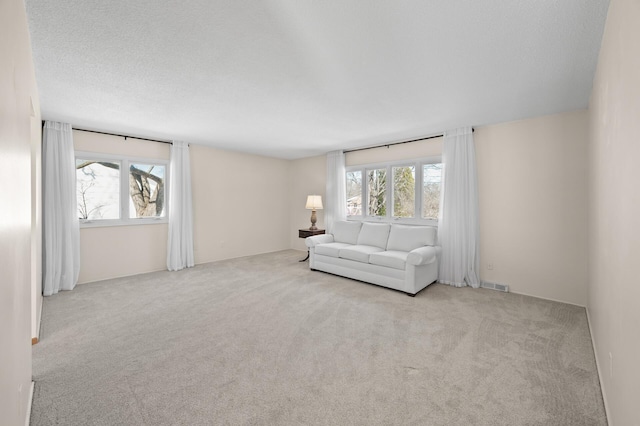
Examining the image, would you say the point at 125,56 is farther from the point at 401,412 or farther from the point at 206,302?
the point at 401,412

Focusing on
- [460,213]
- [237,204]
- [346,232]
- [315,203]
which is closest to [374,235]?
[346,232]

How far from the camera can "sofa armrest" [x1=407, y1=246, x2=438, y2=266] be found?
151 inches

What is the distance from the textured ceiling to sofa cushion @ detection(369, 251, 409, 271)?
1943mm

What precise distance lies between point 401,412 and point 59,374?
250cm

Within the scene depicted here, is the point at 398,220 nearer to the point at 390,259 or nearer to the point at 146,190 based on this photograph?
the point at 390,259

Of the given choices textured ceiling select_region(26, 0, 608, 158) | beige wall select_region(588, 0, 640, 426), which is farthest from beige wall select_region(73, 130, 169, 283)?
beige wall select_region(588, 0, 640, 426)

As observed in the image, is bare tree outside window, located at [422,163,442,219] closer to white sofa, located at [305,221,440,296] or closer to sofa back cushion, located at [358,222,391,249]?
white sofa, located at [305,221,440,296]

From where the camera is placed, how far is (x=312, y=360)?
233 centimetres

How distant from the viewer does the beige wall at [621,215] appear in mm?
1210

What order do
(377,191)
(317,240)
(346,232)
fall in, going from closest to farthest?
1. (317,240)
2. (346,232)
3. (377,191)

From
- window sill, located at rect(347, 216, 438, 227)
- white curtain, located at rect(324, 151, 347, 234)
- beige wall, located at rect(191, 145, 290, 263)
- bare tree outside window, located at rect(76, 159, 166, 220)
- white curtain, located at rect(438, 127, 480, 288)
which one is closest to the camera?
white curtain, located at rect(438, 127, 480, 288)

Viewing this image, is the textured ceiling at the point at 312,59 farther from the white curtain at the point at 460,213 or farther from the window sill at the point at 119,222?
the window sill at the point at 119,222

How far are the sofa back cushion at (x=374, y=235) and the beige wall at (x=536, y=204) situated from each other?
1.48m

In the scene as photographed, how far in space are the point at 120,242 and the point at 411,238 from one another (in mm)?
4893
